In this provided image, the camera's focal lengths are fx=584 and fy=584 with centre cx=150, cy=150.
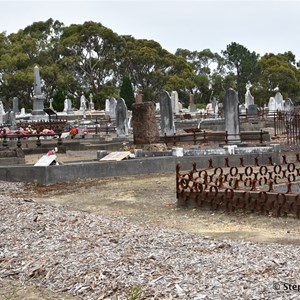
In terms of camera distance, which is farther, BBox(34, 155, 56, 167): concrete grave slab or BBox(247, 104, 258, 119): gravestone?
BBox(247, 104, 258, 119): gravestone

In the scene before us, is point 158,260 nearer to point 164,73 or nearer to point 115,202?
point 115,202

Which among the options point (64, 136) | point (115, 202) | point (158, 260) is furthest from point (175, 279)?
point (64, 136)

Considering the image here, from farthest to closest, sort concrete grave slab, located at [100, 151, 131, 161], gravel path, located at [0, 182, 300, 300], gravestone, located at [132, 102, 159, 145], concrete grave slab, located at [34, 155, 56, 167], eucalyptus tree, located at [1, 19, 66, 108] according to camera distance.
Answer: eucalyptus tree, located at [1, 19, 66, 108] < gravestone, located at [132, 102, 159, 145] < concrete grave slab, located at [100, 151, 131, 161] < concrete grave slab, located at [34, 155, 56, 167] < gravel path, located at [0, 182, 300, 300]

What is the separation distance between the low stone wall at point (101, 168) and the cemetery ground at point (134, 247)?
3385 millimetres

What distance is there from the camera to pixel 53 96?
2623 inches

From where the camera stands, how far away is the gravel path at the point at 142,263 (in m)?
4.69

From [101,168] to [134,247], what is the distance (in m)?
8.52

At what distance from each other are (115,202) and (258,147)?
24.0ft

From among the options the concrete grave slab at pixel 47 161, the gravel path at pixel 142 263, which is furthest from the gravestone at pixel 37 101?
the gravel path at pixel 142 263

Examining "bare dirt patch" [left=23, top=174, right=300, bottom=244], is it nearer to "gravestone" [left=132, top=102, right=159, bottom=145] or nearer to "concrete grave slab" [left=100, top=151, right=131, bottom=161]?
"concrete grave slab" [left=100, top=151, right=131, bottom=161]

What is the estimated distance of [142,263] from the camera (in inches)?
215

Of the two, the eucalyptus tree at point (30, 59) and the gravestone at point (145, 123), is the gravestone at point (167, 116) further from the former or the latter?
the eucalyptus tree at point (30, 59)

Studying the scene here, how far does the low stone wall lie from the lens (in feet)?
45.5

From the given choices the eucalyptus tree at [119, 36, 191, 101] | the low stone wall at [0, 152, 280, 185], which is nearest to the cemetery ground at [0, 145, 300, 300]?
the low stone wall at [0, 152, 280, 185]
